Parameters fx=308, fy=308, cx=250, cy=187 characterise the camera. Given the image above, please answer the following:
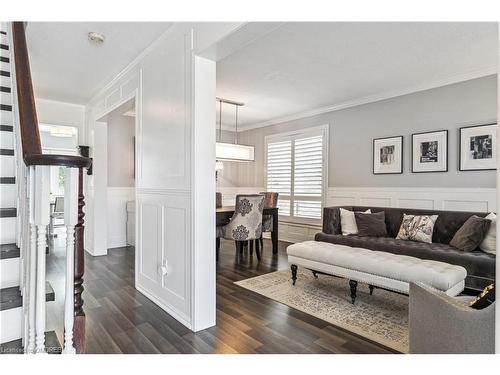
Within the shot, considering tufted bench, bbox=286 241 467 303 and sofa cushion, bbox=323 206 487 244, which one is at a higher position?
sofa cushion, bbox=323 206 487 244

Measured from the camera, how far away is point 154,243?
10.3 ft

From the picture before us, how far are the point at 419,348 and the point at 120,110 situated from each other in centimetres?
417

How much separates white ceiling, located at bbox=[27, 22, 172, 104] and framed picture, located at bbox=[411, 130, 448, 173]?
3.59 metres

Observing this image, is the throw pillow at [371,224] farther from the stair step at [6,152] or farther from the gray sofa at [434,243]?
the stair step at [6,152]

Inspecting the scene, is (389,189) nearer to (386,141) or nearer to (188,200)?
(386,141)

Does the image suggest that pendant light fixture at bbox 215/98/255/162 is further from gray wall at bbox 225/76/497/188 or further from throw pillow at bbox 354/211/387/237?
throw pillow at bbox 354/211/387/237

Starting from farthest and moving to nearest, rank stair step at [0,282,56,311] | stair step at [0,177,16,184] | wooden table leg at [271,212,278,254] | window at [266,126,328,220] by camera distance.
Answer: window at [266,126,328,220], wooden table leg at [271,212,278,254], stair step at [0,177,16,184], stair step at [0,282,56,311]

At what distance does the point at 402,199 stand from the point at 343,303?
7.37 feet

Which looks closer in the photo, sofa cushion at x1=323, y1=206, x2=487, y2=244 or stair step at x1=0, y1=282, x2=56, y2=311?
stair step at x1=0, y1=282, x2=56, y2=311

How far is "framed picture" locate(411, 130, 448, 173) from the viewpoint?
411 cm

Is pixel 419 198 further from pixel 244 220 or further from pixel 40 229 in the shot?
pixel 40 229

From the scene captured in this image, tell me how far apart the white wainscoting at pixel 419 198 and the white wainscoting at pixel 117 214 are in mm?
3737

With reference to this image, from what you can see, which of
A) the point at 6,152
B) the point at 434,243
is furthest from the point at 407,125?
the point at 6,152

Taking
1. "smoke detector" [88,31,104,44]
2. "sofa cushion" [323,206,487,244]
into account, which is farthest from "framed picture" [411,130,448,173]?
"smoke detector" [88,31,104,44]
